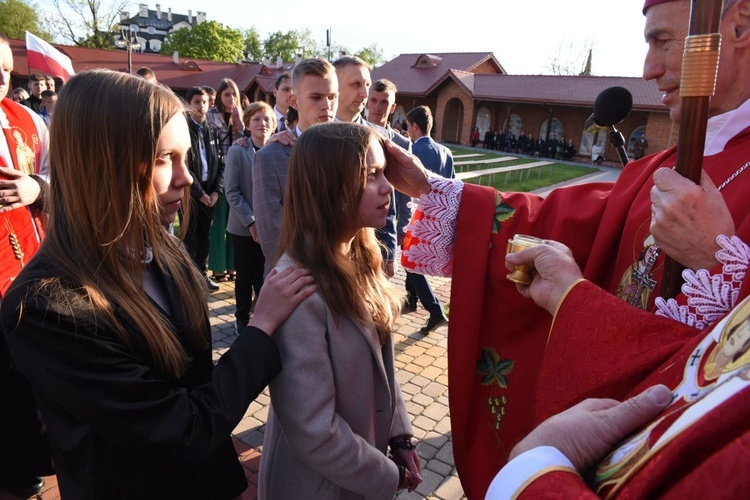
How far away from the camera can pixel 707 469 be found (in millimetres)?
589

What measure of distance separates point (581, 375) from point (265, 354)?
809mm

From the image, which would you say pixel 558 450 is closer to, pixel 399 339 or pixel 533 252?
pixel 533 252

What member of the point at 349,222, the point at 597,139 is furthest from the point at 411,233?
the point at 597,139

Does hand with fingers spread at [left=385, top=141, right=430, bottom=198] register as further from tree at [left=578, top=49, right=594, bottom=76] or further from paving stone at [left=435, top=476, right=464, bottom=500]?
tree at [left=578, top=49, right=594, bottom=76]

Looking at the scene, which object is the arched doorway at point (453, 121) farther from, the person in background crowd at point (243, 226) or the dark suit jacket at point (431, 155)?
the person in background crowd at point (243, 226)

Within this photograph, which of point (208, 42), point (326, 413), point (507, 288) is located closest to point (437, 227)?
point (507, 288)

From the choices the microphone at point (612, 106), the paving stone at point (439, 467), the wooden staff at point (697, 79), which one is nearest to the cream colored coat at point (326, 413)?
the wooden staff at point (697, 79)

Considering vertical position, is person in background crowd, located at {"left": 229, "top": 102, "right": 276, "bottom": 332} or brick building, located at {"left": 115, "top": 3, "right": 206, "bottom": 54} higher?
brick building, located at {"left": 115, "top": 3, "right": 206, "bottom": 54}

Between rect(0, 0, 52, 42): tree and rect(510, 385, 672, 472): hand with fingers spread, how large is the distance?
158ft

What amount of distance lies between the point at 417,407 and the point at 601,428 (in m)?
2.81

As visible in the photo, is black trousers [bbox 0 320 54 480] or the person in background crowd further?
the person in background crowd

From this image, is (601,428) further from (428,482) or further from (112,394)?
(428,482)

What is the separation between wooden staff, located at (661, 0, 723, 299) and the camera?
97 cm

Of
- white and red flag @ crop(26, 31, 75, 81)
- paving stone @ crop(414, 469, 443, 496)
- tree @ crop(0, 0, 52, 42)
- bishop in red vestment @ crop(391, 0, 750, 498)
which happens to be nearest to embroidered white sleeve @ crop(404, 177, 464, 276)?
bishop in red vestment @ crop(391, 0, 750, 498)
